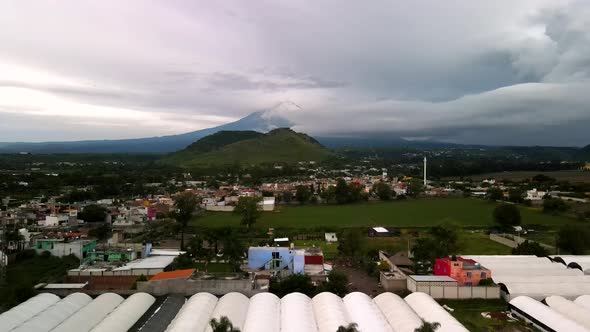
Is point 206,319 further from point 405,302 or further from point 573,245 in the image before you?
point 573,245

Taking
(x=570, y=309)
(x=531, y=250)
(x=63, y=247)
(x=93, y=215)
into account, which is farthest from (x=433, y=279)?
(x=93, y=215)

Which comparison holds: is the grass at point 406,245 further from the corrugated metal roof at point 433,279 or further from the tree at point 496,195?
the tree at point 496,195

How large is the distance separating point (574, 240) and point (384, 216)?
57.6ft

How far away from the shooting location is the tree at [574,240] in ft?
80.4

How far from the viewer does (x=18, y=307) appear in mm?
14672

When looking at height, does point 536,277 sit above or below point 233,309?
below

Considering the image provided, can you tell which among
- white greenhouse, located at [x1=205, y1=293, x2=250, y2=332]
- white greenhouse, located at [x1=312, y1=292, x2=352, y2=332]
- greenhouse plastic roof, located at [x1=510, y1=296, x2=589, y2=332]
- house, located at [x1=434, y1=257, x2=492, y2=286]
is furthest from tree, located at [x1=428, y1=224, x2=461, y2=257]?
white greenhouse, located at [x1=205, y1=293, x2=250, y2=332]

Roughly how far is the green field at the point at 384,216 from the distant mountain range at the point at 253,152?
67.3 m

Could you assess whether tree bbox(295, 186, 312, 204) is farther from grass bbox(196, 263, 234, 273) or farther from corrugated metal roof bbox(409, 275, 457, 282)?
corrugated metal roof bbox(409, 275, 457, 282)

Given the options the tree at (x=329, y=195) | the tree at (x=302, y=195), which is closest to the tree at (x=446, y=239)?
the tree at (x=329, y=195)

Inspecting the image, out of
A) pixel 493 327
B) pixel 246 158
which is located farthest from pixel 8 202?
pixel 246 158

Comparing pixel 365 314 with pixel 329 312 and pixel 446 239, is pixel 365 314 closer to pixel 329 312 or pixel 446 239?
pixel 329 312

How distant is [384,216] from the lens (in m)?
40.4

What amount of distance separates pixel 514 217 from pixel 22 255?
33.1 m
